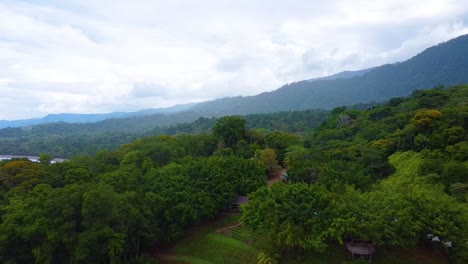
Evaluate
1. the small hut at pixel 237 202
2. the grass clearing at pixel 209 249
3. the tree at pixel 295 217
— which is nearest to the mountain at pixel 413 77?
the small hut at pixel 237 202

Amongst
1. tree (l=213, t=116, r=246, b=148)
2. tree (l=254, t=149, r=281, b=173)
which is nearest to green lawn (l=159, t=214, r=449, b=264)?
tree (l=254, t=149, r=281, b=173)

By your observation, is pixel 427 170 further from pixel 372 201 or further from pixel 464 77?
pixel 464 77

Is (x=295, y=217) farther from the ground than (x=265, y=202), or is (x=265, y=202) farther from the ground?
(x=265, y=202)

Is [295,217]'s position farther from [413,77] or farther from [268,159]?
[413,77]

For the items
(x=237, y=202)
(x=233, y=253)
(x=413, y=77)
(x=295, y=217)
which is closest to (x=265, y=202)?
(x=295, y=217)

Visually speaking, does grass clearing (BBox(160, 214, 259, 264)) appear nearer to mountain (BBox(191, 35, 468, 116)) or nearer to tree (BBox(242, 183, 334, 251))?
tree (BBox(242, 183, 334, 251))

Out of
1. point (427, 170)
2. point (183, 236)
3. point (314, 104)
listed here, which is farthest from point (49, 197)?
point (314, 104)

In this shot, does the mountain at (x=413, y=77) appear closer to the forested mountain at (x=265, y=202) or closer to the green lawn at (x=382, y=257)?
the forested mountain at (x=265, y=202)

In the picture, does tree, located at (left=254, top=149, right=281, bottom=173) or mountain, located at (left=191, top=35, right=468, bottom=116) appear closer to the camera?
tree, located at (left=254, top=149, right=281, bottom=173)
